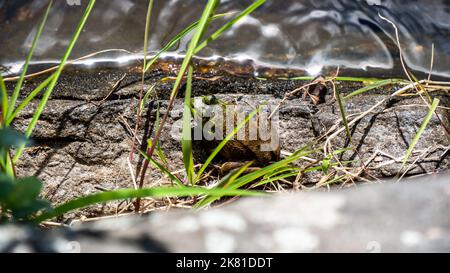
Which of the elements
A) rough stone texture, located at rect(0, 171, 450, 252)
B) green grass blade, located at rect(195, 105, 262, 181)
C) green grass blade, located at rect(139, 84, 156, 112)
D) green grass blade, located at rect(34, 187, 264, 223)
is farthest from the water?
rough stone texture, located at rect(0, 171, 450, 252)

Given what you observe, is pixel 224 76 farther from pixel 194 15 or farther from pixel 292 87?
pixel 194 15

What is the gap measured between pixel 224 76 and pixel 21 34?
1212mm

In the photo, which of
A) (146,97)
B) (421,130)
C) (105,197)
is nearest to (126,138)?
(146,97)

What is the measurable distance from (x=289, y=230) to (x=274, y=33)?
2023 mm

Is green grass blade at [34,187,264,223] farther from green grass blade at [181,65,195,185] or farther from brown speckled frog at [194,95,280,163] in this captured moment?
brown speckled frog at [194,95,280,163]

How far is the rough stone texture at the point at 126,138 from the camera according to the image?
192cm

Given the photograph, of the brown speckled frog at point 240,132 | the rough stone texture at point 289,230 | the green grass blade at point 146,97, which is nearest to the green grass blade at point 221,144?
the brown speckled frog at point 240,132

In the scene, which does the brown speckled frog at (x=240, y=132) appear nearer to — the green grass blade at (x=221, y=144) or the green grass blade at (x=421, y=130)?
the green grass blade at (x=221, y=144)

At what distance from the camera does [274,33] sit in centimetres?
273

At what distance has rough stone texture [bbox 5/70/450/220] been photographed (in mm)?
1920

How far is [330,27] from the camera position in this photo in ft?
9.14
